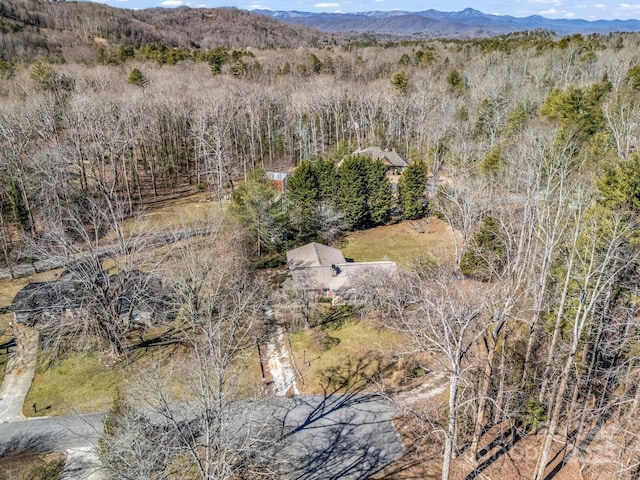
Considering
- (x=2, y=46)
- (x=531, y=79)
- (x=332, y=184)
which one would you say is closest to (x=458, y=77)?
(x=531, y=79)

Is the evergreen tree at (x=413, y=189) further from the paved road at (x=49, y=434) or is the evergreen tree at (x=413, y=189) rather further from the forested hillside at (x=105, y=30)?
the forested hillside at (x=105, y=30)

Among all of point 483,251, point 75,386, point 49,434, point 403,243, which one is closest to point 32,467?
point 49,434

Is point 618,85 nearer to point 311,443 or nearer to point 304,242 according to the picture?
point 304,242

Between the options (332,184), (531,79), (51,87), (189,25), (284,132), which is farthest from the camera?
(189,25)

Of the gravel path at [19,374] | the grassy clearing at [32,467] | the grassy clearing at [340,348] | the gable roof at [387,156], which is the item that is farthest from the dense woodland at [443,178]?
the grassy clearing at [32,467]

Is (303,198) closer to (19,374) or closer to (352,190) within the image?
(352,190)
